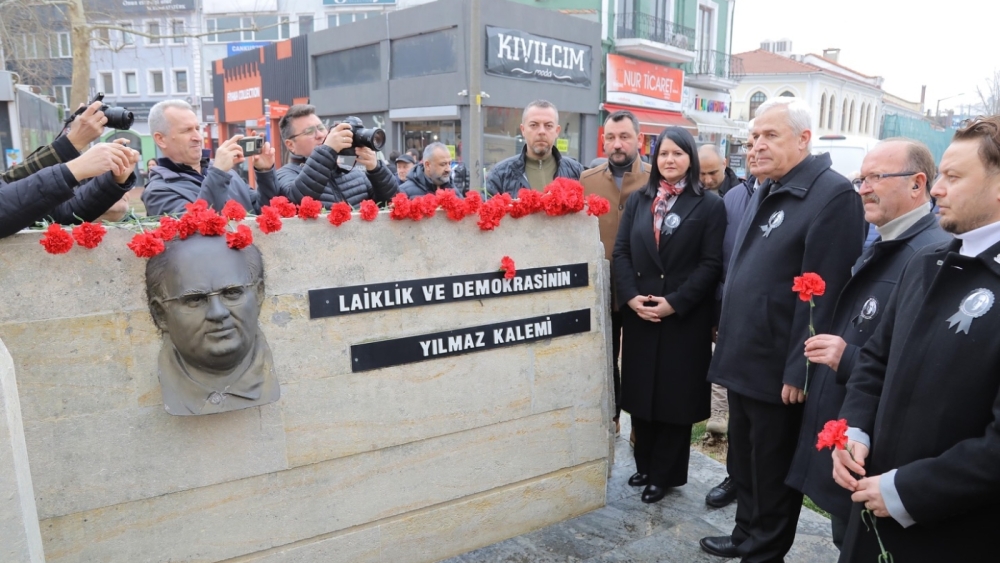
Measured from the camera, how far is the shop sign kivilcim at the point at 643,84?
19.1 meters

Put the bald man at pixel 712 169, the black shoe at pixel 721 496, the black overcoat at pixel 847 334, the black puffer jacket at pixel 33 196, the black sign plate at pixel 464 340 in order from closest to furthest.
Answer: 1. the black puffer jacket at pixel 33 196
2. the black overcoat at pixel 847 334
3. the black sign plate at pixel 464 340
4. the black shoe at pixel 721 496
5. the bald man at pixel 712 169

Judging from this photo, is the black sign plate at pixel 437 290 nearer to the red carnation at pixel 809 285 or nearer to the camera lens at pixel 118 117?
the camera lens at pixel 118 117

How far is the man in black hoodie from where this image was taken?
18.2ft

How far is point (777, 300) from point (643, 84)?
18844 mm

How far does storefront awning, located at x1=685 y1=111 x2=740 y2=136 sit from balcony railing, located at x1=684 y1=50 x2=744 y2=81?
137 cm

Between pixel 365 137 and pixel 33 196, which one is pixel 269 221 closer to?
pixel 33 196

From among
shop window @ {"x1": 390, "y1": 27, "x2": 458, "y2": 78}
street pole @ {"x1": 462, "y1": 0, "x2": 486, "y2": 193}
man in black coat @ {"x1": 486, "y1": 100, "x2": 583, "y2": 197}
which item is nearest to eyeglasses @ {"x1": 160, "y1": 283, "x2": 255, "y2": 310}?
man in black coat @ {"x1": 486, "y1": 100, "x2": 583, "y2": 197}

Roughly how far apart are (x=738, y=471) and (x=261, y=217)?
2385 mm

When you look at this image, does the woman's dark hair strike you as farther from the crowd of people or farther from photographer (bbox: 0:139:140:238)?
photographer (bbox: 0:139:140:238)

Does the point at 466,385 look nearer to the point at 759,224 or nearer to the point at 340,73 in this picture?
the point at 759,224

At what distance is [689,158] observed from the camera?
3609 mm

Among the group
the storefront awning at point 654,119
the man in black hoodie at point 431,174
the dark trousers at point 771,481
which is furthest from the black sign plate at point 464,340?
the storefront awning at point 654,119

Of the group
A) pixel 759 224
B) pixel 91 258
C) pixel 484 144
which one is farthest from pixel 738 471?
pixel 484 144

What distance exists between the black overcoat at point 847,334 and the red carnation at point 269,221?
2197mm
